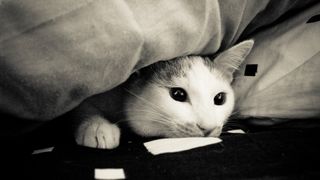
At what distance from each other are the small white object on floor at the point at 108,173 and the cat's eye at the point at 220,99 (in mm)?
463

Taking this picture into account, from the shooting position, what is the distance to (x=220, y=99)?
1063 mm

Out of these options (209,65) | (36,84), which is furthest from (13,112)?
(209,65)

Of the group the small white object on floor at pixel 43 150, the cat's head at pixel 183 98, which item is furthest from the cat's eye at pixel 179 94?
the small white object on floor at pixel 43 150

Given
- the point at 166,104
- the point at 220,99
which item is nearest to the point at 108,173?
the point at 166,104

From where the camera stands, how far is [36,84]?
728mm

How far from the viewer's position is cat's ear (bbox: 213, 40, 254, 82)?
3.48 ft

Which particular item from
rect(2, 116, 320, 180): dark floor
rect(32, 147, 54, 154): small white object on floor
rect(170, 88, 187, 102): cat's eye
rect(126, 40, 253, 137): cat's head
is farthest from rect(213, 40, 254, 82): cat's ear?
rect(32, 147, 54, 154): small white object on floor

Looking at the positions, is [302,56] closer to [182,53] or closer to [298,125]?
[298,125]

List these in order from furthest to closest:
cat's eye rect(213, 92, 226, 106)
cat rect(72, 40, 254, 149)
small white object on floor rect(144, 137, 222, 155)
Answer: cat's eye rect(213, 92, 226, 106) < cat rect(72, 40, 254, 149) < small white object on floor rect(144, 137, 222, 155)

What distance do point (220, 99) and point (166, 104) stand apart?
0.62 ft

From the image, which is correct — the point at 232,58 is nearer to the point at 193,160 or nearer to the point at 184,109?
the point at 184,109

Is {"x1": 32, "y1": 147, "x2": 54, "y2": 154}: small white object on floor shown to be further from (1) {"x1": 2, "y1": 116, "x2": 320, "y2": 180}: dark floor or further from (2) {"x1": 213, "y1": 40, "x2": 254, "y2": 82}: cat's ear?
(2) {"x1": 213, "y1": 40, "x2": 254, "y2": 82}: cat's ear

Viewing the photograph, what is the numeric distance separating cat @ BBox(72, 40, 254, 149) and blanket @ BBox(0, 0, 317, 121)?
14 centimetres

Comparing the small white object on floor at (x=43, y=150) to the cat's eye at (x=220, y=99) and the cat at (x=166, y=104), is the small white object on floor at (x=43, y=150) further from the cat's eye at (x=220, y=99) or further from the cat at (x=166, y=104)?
the cat's eye at (x=220, y=99)
